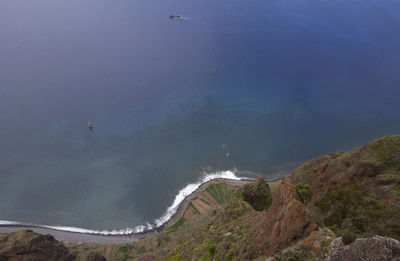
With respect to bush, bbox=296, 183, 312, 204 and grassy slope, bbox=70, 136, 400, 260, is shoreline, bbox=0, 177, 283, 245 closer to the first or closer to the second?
grassy slope, bbox=70, 136, 400, 260

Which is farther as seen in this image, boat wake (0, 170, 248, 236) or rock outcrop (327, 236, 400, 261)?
boat wake (0, 170, 248, 236)

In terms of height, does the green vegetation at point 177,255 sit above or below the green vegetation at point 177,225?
below

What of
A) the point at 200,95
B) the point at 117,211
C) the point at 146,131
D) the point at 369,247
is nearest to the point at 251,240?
the point at 369,247

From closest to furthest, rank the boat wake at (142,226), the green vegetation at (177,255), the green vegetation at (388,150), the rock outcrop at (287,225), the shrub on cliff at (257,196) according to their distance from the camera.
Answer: the rock outcrop at (287,225) < the green vegetation at (388,150) < the green vegetation at (177,255) < the shrub on cliff at (257,196) < the boat wake at (142,226)

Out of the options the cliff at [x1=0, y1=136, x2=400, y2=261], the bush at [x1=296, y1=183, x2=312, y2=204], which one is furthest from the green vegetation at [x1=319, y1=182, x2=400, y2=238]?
the bush at [x1=296, y1=183, x2=312, y2=204]

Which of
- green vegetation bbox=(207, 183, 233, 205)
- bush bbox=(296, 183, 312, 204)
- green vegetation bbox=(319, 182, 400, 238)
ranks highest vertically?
green vegetation bbox=(207, 183, 233, 205)

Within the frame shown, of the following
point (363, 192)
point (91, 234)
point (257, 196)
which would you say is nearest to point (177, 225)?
point (91, 234)

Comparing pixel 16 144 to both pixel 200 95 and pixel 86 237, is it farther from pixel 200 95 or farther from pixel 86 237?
pixel 200 95

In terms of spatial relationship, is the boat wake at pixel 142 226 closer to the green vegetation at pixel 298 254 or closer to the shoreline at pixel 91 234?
the shoreline at pixel 91 234

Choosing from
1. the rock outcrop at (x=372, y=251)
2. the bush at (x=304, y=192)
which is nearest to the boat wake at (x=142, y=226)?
the bush at (x=304, y=192)
